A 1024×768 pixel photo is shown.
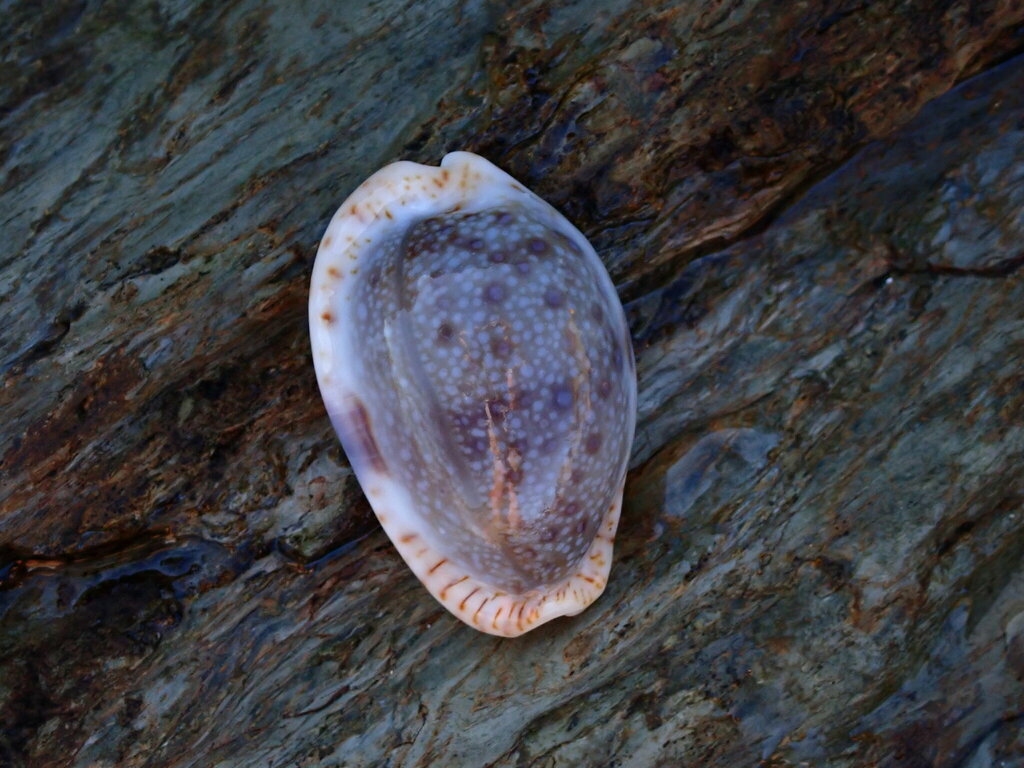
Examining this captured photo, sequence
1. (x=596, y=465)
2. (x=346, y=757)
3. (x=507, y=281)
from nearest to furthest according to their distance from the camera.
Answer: (x=507, y=281)
(x=596, y=465)
(x=346, y=757)

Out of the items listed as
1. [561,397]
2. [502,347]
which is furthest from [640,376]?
[502,347]

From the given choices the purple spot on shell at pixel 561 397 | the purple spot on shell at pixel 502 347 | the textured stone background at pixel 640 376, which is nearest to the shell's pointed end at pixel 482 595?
the textured stone background at pixel 640 376

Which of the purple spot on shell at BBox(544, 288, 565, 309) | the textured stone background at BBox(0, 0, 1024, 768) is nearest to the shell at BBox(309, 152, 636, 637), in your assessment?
the purple spot on shell at BBox(544, 288, 565, 309)

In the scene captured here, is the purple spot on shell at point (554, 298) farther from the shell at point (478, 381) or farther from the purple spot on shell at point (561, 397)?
the purple spot on shell at point (561, 397)

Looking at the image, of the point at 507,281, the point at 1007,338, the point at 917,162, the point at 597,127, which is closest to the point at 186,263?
the point at 507,281

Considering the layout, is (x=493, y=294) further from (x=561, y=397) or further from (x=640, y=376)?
(x=640, y=376)

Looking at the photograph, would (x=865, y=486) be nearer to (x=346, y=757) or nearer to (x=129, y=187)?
(x=346, y=757)

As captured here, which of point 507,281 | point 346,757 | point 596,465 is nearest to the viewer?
point 507,281

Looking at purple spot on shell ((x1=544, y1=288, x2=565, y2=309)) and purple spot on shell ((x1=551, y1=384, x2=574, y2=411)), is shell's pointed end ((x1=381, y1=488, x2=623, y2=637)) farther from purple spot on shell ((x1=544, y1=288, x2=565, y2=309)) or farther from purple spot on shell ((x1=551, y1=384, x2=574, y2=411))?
purple spot on shell ((x1=544, y1=288, x2=565, y2=309))
